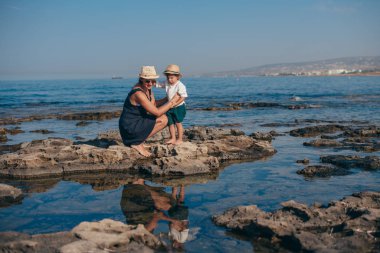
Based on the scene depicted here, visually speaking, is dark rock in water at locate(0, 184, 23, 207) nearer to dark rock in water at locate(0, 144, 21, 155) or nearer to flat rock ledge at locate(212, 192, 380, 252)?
flat rock ledge at locate(212, 192, 380, 252)

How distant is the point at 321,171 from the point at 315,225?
10.4 feet

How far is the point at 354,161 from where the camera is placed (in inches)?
340

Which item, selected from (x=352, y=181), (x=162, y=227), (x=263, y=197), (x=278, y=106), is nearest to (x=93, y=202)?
(x=162, y=227)

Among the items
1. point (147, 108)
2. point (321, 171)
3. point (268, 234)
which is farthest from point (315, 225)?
point (147, 108)

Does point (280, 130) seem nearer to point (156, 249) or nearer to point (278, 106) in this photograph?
point (156, 249)

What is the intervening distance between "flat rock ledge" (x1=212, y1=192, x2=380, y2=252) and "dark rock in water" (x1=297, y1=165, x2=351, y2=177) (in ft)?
6.47

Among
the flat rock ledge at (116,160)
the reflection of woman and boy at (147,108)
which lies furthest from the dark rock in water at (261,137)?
the reflection of woman and boy at (147,108)

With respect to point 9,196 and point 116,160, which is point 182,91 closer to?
point 116,160

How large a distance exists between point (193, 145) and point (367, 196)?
397 centimetres

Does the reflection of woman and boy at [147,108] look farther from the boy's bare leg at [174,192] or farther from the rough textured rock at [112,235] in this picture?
the rough textured rock at [112,235]

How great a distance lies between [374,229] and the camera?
4.61m

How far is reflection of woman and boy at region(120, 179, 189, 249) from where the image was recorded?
5043 millimetres

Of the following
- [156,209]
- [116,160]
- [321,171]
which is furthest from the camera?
[116,160]

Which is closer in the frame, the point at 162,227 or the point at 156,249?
the point at 156,249
